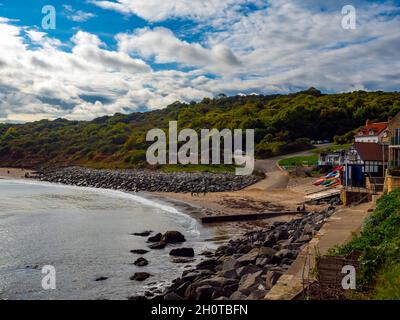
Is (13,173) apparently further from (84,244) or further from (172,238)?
(172,238)

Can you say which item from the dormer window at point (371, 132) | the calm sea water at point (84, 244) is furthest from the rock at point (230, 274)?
the dormer window at point (371, 132)

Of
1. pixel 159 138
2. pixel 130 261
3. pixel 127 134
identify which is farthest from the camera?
pixel 127 134

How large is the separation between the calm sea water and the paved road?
1290 cm

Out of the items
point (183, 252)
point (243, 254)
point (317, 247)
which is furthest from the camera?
point (183, 252)

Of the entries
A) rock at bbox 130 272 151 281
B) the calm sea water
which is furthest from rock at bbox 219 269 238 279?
rock at bbox 130 272 151 281

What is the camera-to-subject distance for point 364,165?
36.1 metres

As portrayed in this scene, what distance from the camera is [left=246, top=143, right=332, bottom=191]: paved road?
49016mm

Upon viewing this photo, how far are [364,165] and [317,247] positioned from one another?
21682 mm

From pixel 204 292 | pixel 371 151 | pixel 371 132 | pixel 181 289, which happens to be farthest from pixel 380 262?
pixel 371 132

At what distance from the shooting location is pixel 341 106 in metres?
93.1

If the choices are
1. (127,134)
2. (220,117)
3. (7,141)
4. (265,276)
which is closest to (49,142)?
(7,141)

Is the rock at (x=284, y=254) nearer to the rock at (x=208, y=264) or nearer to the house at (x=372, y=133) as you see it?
the rock at (x=208, y=264)
